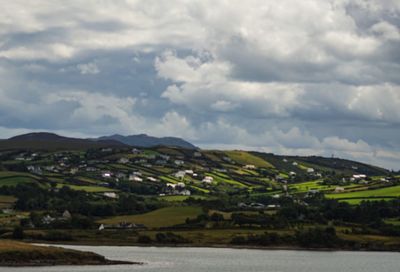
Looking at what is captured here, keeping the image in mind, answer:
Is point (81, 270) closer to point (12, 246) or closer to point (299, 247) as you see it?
point (12, 246)

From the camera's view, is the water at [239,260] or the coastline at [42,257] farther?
the water at [239,260]

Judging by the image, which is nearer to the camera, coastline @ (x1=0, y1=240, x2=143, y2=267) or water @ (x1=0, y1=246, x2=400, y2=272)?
coastline @ (x1=0, y1=240, x2=143, y2=267)

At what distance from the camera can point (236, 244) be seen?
177 m

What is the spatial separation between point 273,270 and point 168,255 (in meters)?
29.6

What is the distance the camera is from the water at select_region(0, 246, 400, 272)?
433ft

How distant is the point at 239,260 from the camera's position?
150 m

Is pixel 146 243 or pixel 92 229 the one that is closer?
pixel 146 243

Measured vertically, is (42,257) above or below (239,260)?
above

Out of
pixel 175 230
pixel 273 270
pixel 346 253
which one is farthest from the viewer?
pixel 175 230

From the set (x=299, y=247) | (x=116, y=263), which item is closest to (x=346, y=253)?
(x=299, y=247)

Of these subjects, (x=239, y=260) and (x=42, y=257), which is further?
(x=239, y=260)

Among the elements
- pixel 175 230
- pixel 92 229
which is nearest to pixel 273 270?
pixel 175 230

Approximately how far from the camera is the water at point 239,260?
433 feet

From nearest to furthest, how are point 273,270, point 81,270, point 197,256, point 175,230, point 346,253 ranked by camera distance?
point 81,270 < point 273,270 < point 197,256 < point 346,253 < point 175,230
